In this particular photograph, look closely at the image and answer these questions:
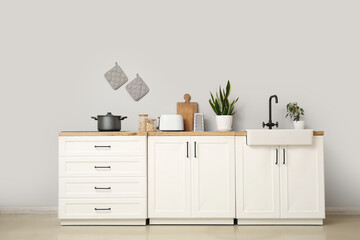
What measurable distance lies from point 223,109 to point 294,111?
2.53 ft

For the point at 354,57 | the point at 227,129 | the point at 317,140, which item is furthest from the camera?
the point at 354,57

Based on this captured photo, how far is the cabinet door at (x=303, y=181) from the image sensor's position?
10.8ft

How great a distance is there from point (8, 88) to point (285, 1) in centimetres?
329

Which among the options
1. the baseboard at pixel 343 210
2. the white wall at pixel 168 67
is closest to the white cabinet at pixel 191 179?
the white wall at pixel 168 67

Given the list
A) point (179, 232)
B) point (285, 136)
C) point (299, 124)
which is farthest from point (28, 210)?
point (299, 124)

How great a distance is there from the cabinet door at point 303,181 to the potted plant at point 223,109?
0.64m

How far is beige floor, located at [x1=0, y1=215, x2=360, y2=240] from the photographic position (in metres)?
2.99

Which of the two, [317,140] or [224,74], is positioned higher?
[224,74]

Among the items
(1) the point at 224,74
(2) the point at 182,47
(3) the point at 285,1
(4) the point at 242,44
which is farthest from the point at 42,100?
(3) the point at 285,1

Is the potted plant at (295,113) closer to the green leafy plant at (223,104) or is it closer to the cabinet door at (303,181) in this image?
the cabinet door at (303,181)

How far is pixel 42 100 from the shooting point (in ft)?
13.1

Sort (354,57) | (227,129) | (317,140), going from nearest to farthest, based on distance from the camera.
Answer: (317,140), (227,129), (354,57)

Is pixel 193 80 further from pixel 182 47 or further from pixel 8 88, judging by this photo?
pixel 8 88

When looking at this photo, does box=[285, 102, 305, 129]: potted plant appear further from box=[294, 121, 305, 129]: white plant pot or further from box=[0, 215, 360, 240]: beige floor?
box=[0, 215, 360, 240]: beige floor
